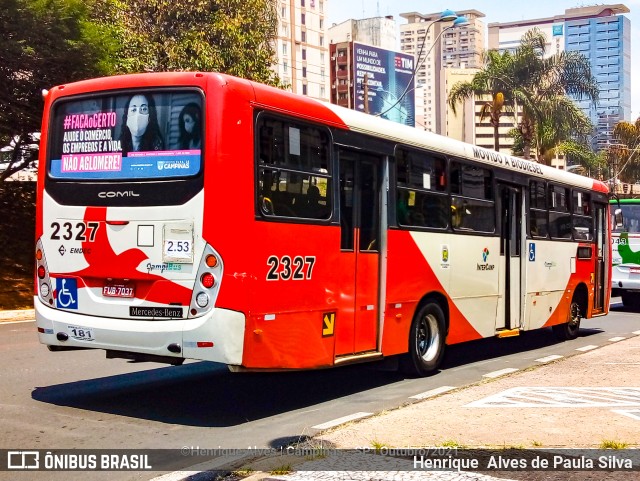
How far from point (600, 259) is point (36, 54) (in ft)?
50.2

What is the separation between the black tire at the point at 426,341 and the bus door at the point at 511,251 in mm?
2062

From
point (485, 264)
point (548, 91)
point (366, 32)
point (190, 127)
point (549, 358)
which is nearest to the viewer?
point (190, 127)

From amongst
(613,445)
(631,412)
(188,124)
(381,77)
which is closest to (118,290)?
(188,124)

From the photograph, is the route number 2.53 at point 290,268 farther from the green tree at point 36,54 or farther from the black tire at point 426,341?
the green tree at point 36,54

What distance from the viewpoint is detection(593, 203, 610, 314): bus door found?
17750 millimetres

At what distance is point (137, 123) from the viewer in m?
8.40

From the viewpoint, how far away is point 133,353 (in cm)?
826

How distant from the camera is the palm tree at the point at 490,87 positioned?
160ft

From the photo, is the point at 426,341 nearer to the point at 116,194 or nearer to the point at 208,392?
the point at 208,392

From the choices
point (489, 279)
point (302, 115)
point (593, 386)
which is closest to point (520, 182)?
point (489, 279)

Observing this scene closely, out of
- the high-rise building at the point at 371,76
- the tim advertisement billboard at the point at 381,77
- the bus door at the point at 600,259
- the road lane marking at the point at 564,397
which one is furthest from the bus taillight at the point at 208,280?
the tim advertisement billboard at the point at 381,77

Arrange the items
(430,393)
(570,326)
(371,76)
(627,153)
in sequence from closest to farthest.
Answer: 1. (430,393)
2. (570,326)
3. (627,153)
4. (371,76)

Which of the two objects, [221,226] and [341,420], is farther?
[341,420]

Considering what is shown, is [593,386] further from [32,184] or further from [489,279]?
[32,184]
